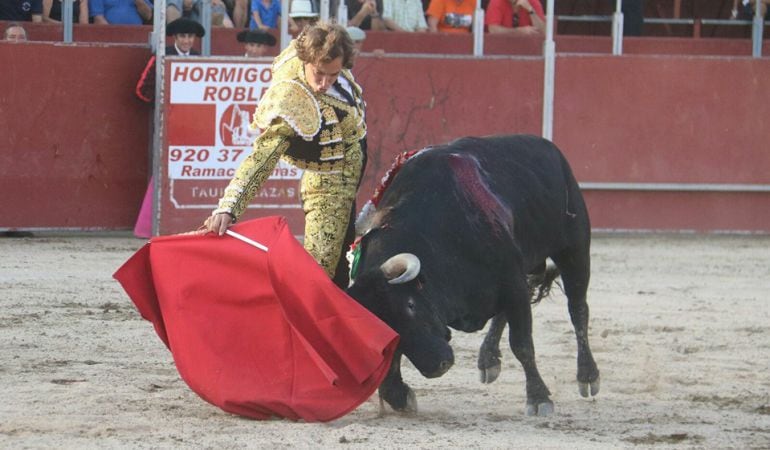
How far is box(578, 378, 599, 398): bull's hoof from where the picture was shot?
18.8 ft

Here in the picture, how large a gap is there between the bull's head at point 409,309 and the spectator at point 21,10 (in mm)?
6331

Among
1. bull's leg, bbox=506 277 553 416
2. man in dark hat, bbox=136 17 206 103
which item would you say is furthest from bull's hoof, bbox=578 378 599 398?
man in dark hat, bbox=136 17 206 103

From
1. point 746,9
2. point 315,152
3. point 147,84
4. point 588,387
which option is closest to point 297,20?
point 147,84

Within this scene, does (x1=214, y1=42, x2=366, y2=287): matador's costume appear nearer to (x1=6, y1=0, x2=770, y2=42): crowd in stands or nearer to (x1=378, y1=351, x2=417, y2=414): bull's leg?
(x1=378, y1=351, x2=417, y2=414): bull's leg

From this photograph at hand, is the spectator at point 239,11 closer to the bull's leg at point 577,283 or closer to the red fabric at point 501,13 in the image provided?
the red fabric at point 501,13

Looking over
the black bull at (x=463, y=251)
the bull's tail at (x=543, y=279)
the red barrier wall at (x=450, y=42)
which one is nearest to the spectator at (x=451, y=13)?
the red barrier wall at (x=450, y=42)

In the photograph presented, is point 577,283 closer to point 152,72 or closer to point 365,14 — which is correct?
point 152,72

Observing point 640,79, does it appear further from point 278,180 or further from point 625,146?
point 278,180

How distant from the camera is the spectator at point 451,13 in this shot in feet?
37.6

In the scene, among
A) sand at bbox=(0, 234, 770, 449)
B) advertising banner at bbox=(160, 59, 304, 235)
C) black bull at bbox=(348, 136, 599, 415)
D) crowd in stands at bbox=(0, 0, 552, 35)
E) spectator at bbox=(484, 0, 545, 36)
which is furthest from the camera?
spectator at bbox=(484, 0, 545, 36)

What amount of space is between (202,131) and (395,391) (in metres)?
5.17

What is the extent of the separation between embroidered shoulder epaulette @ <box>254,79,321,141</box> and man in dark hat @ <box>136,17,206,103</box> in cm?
506

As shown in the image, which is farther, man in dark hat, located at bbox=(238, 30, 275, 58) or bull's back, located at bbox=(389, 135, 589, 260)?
man in dark hat, located at bbox=(238, 30, 275, 58)

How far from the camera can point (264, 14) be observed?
11.0 m
